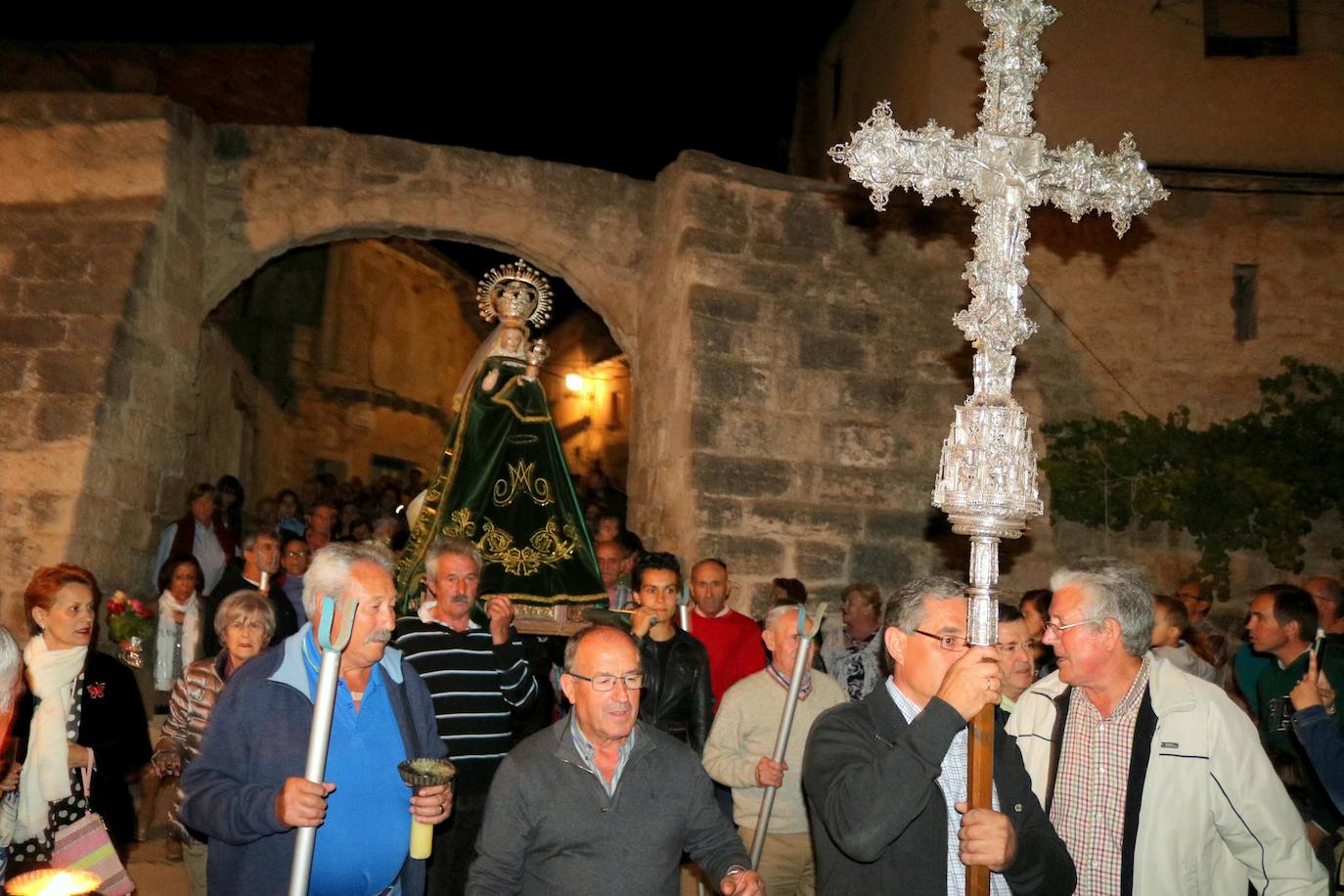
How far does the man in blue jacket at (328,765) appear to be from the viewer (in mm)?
3043

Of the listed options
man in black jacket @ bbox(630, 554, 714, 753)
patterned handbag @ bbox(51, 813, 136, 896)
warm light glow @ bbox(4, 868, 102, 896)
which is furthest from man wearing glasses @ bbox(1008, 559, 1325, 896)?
patterned handbag @ bbox(51, 813, 136, 896)

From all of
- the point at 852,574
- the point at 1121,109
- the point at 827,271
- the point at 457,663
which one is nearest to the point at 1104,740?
the point at 457,663

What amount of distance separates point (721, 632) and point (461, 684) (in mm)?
2033

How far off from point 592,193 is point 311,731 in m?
7.00

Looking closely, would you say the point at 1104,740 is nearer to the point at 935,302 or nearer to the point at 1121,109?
the point at 935,302

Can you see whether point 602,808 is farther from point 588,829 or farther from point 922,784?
point 922,784

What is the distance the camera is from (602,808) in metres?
2.91

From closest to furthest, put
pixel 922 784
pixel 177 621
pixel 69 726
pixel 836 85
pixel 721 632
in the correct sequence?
pixel 922 784, pixel 69 726, pixel 721 632, pixel 177 621, pixel 836 85

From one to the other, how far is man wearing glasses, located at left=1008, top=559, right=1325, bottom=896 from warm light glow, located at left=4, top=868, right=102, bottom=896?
231 cm

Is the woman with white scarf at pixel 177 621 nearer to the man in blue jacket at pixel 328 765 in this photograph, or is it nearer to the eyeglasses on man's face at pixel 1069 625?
the man in blue jacket at pixel 328 765

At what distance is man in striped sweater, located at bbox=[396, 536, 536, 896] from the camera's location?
4266mm

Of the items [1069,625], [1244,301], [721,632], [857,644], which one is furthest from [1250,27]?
[1069,625]

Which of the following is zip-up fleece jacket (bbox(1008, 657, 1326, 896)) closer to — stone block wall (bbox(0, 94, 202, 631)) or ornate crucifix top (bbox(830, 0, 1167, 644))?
ornate crucifix top (bbox(830, 0, 1167, 644))

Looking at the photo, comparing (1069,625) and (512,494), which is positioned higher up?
(512,494)
